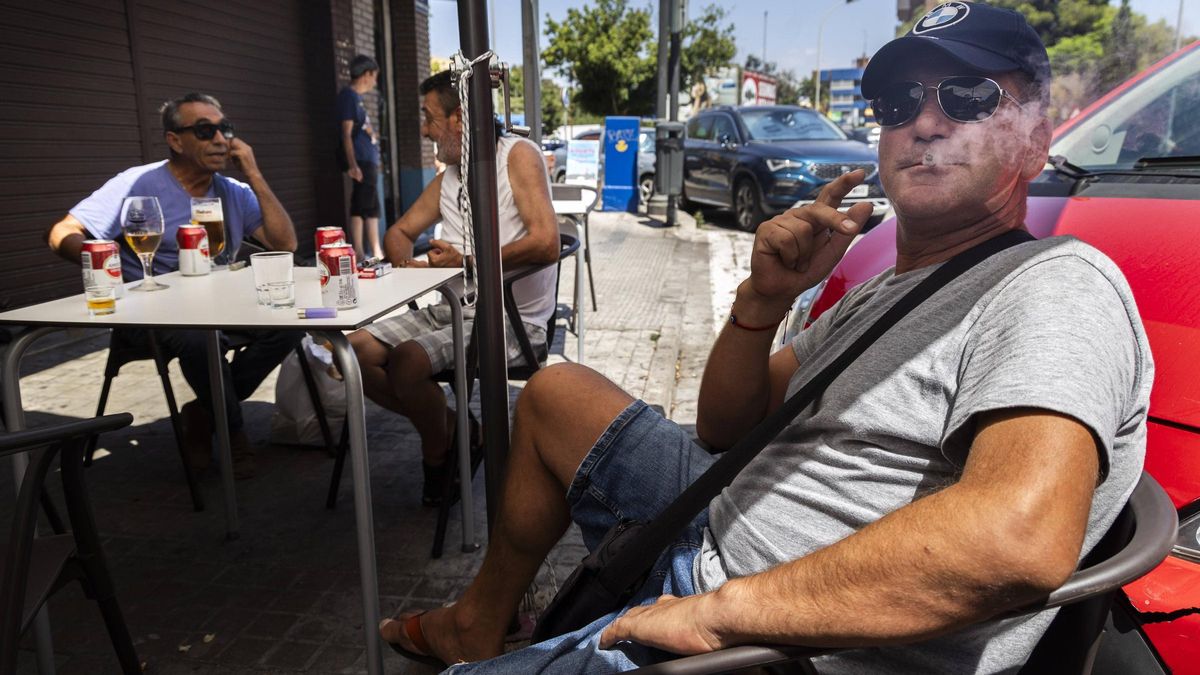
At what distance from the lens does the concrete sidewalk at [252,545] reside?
247 centimetres

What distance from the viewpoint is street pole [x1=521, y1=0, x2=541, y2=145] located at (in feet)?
17.7

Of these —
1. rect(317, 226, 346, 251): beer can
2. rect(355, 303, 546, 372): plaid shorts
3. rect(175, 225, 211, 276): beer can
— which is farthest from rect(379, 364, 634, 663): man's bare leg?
rect(175, 225, 211, 276): beer can

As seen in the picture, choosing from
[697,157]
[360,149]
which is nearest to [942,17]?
[360,149]

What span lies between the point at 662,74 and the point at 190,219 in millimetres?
9858

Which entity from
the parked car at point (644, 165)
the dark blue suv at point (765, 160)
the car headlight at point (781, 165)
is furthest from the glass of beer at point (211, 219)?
the parked car at point (644, 165)

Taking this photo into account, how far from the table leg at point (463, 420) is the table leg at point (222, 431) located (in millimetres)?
850

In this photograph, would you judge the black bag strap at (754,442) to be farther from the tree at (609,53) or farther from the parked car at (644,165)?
the tree at (609,53)

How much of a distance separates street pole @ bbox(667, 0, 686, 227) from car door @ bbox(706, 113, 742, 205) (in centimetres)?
69

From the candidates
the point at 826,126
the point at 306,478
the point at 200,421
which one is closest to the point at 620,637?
the point at 306,478

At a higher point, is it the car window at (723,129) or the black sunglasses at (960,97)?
the car window at (723,129)

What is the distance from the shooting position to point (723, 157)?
1245 centimetres

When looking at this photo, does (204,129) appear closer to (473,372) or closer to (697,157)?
(473,372)

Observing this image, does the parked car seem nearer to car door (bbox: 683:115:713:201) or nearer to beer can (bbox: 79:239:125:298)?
car door (bbox: 683:115:713:201)

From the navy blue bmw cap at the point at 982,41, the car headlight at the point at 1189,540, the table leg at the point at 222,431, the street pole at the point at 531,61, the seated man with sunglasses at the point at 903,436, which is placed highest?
the street pole at the point at 531,61
